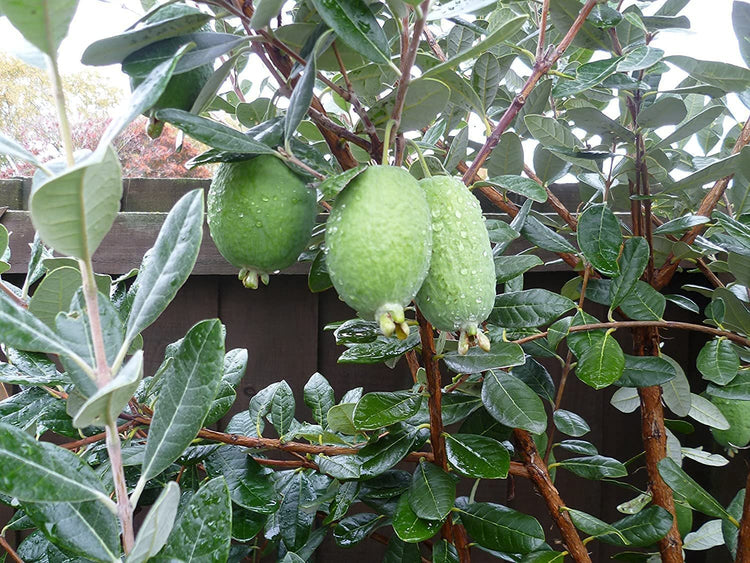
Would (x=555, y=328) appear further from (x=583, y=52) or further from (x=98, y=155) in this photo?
(x=98, y=155)

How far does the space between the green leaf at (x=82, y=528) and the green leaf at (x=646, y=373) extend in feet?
2.08

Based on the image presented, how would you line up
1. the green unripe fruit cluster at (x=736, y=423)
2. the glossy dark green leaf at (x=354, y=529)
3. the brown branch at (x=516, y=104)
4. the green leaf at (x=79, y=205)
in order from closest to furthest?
the green leaf at (x=79, y=205) → the brown branch at (x=516, y=104) → the glossy dark green leaf at (x=354, y=529) → the green unripe fruit cluster at (x=736, y=423)

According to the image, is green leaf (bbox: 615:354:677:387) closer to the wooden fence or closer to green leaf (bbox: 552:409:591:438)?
Result: green leaf (bbox: 552:409:591:438)

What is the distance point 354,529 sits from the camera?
852mm

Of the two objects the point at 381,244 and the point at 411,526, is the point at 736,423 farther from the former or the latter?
the point at 381,244

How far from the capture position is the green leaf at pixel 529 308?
0.72 m

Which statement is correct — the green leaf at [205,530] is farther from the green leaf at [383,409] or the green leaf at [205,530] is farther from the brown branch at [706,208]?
the brown branch at [706,208]

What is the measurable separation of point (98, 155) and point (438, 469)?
0.54m

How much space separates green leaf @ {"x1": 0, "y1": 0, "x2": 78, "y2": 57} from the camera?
0.33 m

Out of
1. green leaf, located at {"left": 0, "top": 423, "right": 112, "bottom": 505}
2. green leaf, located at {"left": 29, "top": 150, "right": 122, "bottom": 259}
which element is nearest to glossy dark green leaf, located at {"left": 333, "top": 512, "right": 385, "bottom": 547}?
green leaf, located at {"left": 0, "top": 423, "right": 112, "bottom": 505}

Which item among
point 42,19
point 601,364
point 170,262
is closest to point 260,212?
point 170,262

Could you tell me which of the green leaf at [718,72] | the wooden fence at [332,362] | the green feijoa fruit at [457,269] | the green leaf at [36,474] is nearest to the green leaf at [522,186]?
the green feijoa fruit at [457,269]

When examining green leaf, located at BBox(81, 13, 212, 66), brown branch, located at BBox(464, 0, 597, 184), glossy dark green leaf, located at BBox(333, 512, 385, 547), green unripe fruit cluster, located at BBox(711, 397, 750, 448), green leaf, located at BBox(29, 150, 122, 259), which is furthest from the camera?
green unripe fruit cluster, located at BBox(711, 397, 750, 448)

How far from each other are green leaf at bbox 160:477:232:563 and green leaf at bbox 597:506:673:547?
21.5 inches
